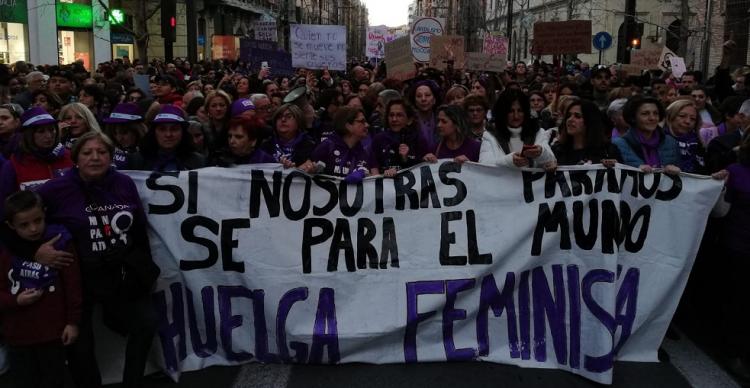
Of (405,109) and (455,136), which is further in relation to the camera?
(405,109)

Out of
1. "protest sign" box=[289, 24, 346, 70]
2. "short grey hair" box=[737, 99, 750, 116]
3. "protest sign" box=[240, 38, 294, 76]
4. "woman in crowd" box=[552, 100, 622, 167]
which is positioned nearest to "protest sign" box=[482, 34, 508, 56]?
"protest sign" box=[240, 38, 294, 76]

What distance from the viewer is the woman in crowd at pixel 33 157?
4426 mm

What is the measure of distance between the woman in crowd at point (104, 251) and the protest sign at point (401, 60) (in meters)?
7.81

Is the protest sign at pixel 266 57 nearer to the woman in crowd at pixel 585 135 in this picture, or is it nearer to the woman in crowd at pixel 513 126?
the woman in crowd at pixel 513 126

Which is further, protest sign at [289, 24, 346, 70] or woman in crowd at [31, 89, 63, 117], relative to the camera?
protest sign at [289, 24, 346, 70]

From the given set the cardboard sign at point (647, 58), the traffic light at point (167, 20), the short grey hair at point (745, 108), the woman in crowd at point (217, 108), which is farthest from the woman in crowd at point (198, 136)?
the cardboard sign at point (647, 58)

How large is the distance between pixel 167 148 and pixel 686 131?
160 inches

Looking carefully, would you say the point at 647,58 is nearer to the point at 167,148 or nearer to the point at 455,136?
the point at 455,136

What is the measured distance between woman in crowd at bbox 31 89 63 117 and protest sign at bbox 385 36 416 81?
5.30m

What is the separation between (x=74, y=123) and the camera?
5.61 meters

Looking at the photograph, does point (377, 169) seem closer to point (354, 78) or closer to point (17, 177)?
point (17, 177)

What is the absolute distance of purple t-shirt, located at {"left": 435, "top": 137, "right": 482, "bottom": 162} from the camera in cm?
561

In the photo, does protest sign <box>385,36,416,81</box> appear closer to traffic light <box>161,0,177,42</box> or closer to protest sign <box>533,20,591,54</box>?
protest sign <box>533,20,591,54</box>

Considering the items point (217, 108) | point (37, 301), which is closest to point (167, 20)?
point (217, 108)
